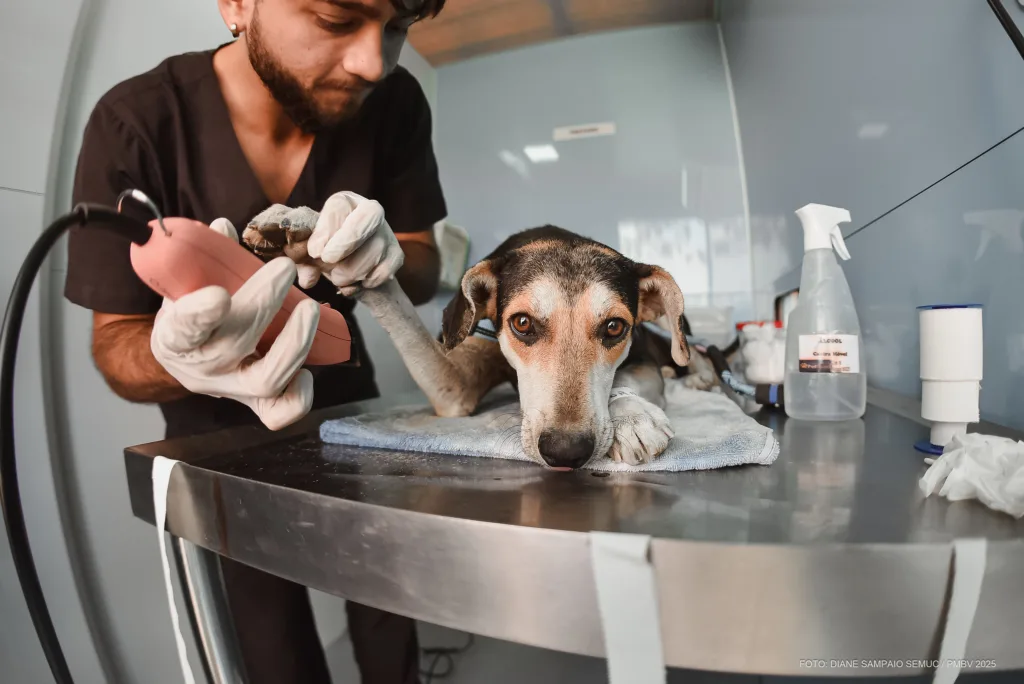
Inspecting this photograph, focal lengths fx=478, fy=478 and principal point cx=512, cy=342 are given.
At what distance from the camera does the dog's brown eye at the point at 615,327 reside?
29.9 inches

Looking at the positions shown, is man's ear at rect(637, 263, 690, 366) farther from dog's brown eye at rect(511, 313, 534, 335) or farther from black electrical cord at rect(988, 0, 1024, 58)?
black electrical cord at rect(988, 0, 1024, 58)

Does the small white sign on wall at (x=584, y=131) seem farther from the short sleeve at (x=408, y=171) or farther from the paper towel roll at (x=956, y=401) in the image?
the paper towel roll at (x=956, y=401)

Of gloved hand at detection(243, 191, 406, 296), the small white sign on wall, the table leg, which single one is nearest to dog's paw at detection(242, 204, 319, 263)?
gloved hand at detection(243, 191, 406, 296)

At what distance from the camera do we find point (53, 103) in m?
0.78

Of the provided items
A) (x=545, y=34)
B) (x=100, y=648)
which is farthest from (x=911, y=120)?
(x=100, y=648)

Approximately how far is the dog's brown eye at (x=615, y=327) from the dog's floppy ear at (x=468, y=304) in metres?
0.21

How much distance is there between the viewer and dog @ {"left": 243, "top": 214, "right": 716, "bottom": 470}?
60cm

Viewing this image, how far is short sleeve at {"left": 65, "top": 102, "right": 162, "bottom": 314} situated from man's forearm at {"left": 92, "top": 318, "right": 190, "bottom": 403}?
0.04 meters

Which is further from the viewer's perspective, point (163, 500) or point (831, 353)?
point (831, 353)

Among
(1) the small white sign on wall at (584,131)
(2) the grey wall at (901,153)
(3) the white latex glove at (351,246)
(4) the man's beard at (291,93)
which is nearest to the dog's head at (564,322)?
(3) the white latex glove at (351,246)

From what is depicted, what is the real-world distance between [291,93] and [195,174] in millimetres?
246

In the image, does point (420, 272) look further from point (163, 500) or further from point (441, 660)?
point (441, 660)

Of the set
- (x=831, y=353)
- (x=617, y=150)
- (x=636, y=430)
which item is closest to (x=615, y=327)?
(x=636, y=430)

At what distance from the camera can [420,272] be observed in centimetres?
120
